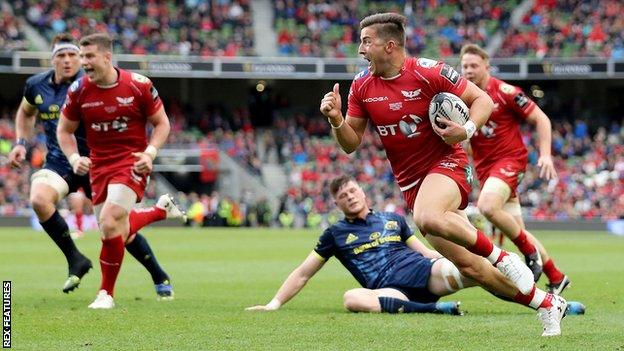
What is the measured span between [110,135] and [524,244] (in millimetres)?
4076

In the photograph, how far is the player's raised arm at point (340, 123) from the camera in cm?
827

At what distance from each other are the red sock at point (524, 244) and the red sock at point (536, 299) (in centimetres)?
304

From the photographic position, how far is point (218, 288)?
519 inches

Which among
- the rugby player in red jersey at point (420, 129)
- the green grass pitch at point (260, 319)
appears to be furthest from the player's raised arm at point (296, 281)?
the rugby player in red jersey at point (420, 129)

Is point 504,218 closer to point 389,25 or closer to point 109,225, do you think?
point 389,25

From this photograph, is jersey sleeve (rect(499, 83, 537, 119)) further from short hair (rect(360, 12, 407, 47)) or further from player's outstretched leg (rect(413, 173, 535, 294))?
player's outstretched leg (rect(413, 173, 535, 294))

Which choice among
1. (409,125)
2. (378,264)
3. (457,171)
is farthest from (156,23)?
(457,171)

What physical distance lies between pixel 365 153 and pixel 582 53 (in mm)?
9501

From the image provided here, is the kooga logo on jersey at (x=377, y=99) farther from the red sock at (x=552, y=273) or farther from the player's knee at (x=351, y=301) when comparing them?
the red sock at (x=552, y=273)

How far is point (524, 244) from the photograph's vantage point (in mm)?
11172

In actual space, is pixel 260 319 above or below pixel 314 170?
above

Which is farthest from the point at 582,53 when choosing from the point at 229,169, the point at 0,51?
the point at 0,51

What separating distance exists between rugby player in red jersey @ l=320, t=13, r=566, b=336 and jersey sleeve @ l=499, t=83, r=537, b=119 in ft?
10.6

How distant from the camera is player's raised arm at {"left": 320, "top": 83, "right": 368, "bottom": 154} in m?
8.27
